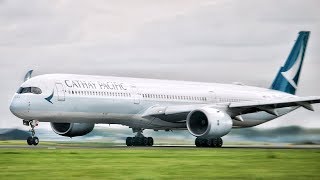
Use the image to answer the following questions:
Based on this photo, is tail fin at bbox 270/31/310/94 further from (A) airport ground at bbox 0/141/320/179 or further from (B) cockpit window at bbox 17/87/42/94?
(A) airport ground at bbox 0/141/320/179

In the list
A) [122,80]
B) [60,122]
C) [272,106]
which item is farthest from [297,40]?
[60,122]

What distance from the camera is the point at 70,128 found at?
49.9m

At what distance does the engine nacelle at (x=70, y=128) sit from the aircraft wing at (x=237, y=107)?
4.12m

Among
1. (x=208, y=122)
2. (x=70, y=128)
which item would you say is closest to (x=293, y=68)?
(x=208, y=122)

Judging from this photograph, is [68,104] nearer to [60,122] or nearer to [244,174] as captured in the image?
[60,122]

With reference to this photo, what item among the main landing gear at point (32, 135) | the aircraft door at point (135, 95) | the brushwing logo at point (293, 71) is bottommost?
the main landing gear at point (32, 135)

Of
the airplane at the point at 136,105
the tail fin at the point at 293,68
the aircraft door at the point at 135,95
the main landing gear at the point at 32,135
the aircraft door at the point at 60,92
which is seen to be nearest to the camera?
the main landing gear at the point at 32,135

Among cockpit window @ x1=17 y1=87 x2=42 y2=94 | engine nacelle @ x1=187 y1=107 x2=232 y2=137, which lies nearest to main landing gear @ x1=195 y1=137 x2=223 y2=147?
engine nacelle @ x1=187 y1=107 x2=232 y2=137

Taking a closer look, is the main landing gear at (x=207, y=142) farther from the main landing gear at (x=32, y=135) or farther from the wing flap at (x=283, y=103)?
the main landing gear at (x=32, y=135)

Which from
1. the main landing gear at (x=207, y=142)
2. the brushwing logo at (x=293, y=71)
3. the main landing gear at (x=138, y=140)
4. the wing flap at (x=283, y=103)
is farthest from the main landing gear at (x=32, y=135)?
the brushwing logo at (x=293, y=71)

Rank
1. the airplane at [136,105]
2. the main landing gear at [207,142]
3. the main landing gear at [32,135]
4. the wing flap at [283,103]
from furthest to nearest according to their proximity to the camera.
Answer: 1. the main landing gear at [207,142]
2. the wing flap at [283,103]
3. the airplane at [136,105]
4. the main landing gear at [32,135]

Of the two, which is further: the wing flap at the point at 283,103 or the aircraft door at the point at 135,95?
the aircraft door at the point at 135,95

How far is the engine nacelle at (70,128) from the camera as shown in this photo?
50.0 m

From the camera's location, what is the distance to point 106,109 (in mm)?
47844
